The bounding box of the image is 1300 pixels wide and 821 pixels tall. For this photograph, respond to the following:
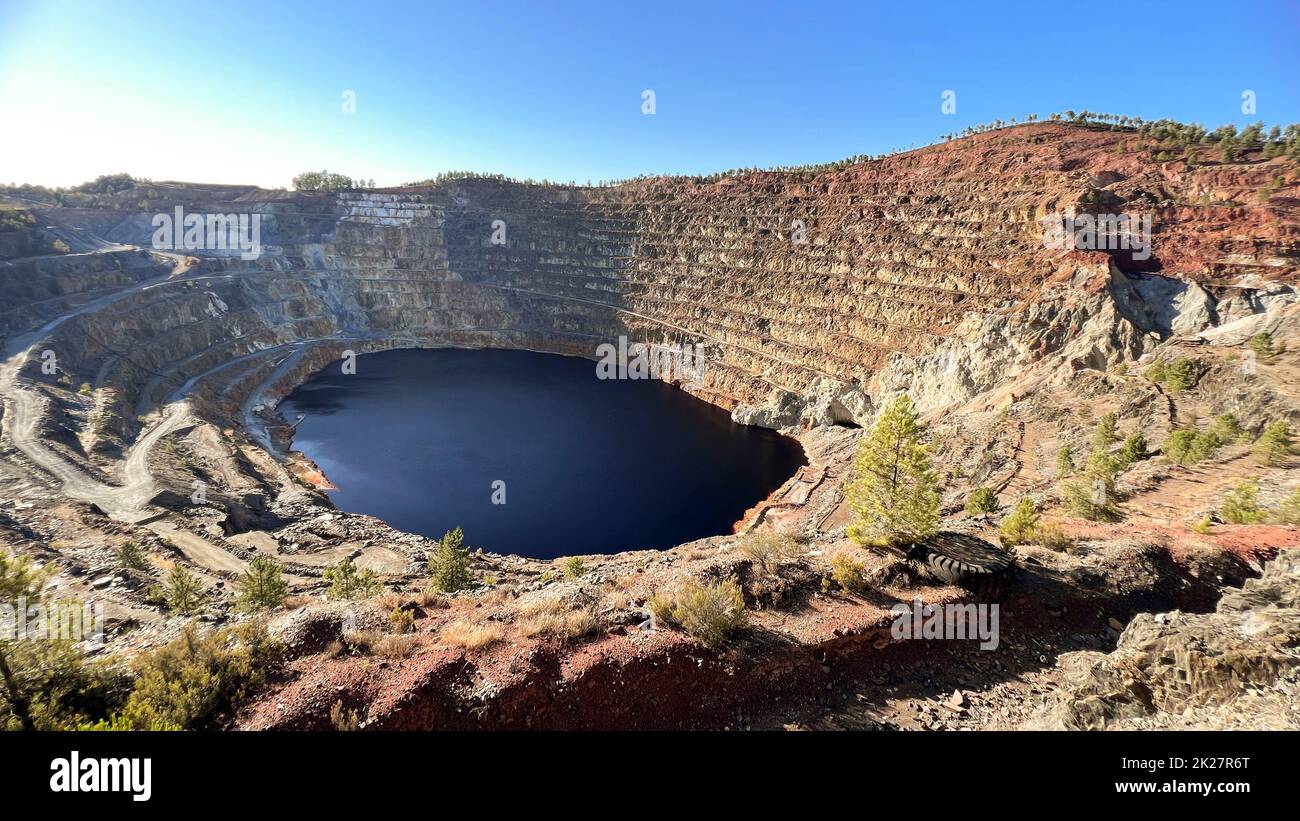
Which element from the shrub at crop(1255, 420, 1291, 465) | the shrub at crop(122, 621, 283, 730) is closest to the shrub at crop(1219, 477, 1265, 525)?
the shrub at crop(1255, 420, 1291, 465)

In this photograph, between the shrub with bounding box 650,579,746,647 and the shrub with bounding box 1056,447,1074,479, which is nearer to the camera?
the shrub with bounding box 650,579,746,647

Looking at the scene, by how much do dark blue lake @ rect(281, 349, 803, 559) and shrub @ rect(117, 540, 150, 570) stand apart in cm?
1458

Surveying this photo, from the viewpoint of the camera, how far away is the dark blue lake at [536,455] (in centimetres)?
3897

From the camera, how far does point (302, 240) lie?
9369cm

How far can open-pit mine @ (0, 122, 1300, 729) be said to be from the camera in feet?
37.0

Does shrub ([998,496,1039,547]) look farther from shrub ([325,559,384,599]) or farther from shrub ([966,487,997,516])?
shrub ([325,559,384,599])

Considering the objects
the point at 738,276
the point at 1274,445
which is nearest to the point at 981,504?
the point at 1274,445

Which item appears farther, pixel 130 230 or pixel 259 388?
pixel 130 230

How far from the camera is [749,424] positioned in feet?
196

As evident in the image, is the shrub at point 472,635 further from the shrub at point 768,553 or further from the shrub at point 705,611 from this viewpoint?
the shrub at point 768,553

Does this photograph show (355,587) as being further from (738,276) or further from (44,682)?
(738,276)

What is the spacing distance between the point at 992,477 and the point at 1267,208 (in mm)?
34821
